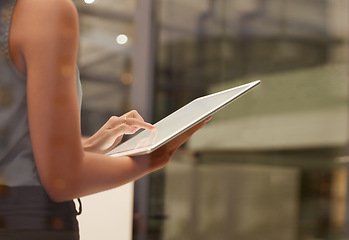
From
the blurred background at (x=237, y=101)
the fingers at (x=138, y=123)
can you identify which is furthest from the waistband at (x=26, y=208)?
the blurred background at (x=237, y=101)

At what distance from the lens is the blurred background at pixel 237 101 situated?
2072mm

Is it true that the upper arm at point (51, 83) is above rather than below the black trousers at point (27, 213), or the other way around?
above

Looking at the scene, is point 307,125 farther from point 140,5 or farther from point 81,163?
point 81,163

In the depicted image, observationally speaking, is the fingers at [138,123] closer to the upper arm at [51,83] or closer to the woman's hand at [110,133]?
the woman's hand at [110,133]

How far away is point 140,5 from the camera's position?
2.50 metres

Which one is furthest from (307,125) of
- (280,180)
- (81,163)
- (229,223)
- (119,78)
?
(81,163)

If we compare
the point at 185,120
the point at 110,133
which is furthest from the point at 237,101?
the point at 185,120

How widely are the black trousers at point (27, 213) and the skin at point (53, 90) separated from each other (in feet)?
0.05

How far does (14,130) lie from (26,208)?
8 centimetres

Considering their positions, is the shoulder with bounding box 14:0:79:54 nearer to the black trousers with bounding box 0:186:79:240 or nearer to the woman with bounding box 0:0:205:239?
the woman with bounding box 0:0:205:239

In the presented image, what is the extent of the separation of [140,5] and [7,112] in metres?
2.14

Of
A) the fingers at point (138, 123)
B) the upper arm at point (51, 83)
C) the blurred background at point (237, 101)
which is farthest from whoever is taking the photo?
the blurred background at point (237, 101)

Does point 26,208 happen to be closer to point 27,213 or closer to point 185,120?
point 27,213

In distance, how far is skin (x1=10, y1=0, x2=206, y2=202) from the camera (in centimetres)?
41
